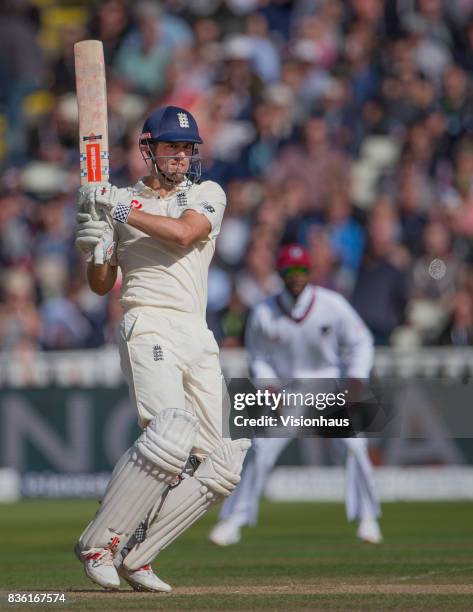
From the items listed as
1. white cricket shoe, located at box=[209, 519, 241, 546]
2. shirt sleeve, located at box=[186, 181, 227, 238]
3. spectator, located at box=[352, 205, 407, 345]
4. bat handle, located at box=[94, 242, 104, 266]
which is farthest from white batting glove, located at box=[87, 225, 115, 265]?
spectator, located at box=[352, 205, 407, 345]

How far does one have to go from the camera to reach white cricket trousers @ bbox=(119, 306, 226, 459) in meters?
6.51

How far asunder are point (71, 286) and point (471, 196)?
13.1ft

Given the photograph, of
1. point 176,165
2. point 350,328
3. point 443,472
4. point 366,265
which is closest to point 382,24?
point 366,265

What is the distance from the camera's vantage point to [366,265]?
14.0 metres

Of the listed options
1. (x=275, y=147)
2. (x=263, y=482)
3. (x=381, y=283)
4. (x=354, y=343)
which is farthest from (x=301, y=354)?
(x=275, y=147)

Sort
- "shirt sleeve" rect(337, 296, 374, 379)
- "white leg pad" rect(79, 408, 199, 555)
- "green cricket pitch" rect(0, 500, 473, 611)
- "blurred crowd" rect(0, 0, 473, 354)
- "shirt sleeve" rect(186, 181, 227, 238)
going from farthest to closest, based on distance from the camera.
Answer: "blurred crowd" rect(0, 0, 473, 354) < "shirt sleeve" rect(337, 296, 374, 379) < "shirt sleeve" rect(186, 181, 227, 238) < "white leg pad" rect(79, 408, 199, 555) < "green cricket pitch" rect(0, 500, 473, 611)

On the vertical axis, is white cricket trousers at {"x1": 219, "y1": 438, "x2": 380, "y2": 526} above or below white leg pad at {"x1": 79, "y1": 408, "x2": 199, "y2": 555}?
below

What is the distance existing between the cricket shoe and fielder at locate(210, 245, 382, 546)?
3.73 meters

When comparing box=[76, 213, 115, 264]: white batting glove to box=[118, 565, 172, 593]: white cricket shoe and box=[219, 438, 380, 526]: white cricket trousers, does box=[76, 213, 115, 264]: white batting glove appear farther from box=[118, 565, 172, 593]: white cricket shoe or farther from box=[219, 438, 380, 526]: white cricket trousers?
box=[219, 438, 380, 526]: white cricket trousers

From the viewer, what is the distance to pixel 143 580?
22.0ft

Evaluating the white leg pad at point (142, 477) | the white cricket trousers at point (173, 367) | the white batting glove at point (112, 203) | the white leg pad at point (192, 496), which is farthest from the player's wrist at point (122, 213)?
the white leg pad at point (192, 496)

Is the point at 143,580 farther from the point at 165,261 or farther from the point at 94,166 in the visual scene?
the point at 94,166

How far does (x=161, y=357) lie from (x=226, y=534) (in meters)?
3.95

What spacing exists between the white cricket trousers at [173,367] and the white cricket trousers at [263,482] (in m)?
3.79
